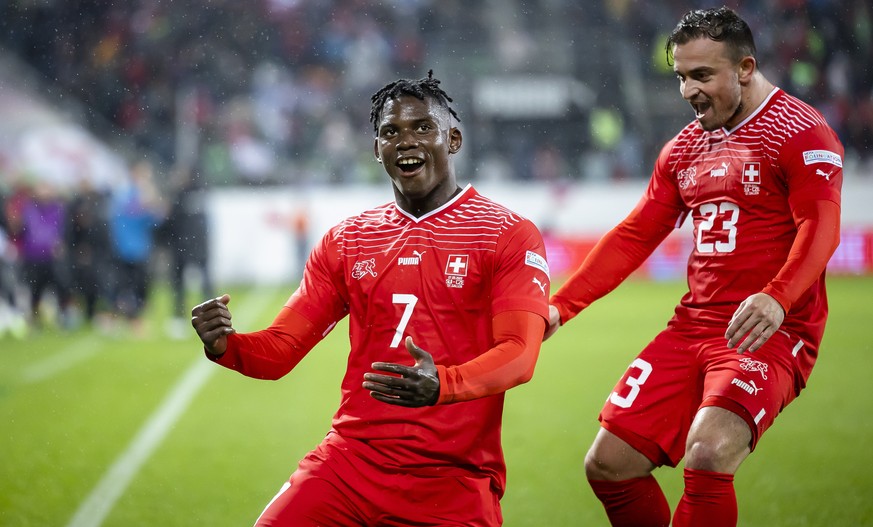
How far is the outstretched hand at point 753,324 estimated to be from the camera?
3.69 metres

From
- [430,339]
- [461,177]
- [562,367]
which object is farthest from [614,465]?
[461,177]

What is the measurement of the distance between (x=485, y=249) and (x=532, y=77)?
17.6 meters

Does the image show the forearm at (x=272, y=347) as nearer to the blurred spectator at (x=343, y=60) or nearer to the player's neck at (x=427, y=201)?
the player's neck at (x=427, y=201)

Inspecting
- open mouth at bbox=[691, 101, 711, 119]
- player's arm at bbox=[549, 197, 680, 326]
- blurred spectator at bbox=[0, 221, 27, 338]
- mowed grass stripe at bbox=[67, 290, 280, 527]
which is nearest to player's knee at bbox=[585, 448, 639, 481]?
player's arm at bbox=[549, 197, 680, 326]

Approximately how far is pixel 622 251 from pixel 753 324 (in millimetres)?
971

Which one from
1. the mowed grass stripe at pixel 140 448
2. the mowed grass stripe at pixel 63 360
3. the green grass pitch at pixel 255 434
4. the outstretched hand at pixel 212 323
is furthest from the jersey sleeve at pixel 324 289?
the mowed grass stripe at pixel 63 360

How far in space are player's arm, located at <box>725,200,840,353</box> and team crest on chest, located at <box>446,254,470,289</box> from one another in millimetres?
903

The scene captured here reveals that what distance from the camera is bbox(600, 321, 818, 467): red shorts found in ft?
13.0

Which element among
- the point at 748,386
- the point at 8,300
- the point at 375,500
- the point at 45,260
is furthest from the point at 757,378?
the point at 45,260

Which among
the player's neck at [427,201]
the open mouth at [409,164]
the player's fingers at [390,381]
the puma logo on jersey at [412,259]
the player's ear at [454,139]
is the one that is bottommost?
the player's fingers at [390,381]

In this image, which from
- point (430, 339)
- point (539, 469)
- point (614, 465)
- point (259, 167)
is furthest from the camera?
point (259, 167)

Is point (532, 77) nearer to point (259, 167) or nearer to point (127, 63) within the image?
point (259, 167)

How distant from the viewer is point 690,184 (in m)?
4.32

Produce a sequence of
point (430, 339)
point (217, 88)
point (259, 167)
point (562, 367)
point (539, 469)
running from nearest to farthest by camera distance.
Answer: point (430, 339) < point (539, 469) < point (562, 367) < point (259, 167) < point (217, 88)
